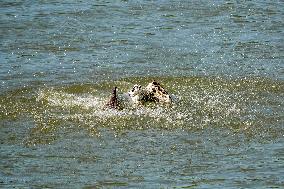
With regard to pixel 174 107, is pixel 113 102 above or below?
above

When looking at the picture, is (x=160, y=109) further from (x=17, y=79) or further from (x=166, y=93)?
(x=17, y=79)

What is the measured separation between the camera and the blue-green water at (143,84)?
9445 mm

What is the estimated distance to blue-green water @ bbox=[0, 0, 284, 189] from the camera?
9.45 meters

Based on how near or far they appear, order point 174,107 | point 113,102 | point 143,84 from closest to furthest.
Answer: point 113,102 < point 174,107 < point 143,84

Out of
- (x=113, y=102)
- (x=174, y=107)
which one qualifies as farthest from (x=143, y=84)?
A: (x=113, y=102)

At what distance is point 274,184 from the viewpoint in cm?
878

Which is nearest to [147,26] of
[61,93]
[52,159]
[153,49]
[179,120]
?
[153,49]

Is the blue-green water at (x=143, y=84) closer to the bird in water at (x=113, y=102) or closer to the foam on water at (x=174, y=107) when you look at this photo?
the foam on water at (x=174, y=107)

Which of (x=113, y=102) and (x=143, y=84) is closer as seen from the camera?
(x=113, y=102)

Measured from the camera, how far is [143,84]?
13.6 metres

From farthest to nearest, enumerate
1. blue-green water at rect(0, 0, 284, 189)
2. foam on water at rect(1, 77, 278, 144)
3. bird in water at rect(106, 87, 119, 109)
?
1. bird in water at rect(106, 87, 119, 109)
2. foam on water at rect(1, 77, 278, 144)
3. blue-green water at rect(0, 0, 284, 189)

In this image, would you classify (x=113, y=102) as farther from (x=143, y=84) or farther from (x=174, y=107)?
(x=143, y=84)

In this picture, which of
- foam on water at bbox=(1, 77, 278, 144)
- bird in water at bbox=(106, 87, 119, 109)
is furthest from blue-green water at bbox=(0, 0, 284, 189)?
bird in water at bbox=(106, 87, 119, 109)

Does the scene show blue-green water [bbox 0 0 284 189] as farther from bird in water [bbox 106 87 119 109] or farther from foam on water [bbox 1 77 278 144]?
bird in water [bbox 106 87 119 109]
